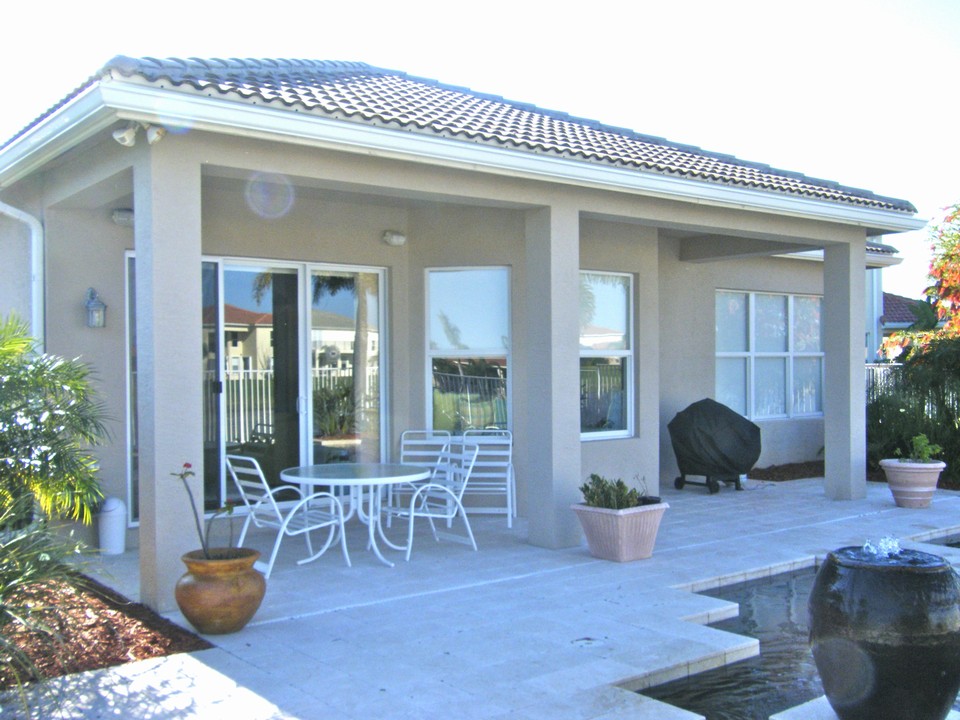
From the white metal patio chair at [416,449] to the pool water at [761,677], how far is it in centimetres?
369

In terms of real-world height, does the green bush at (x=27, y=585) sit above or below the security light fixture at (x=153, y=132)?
below

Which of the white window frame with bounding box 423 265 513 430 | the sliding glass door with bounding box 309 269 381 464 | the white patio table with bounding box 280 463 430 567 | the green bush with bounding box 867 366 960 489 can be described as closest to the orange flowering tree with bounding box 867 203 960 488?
the green bush with bounding box 867 366 960 489

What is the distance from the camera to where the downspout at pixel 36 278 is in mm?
7555

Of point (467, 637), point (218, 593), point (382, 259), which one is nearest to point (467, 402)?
point (382, 259)

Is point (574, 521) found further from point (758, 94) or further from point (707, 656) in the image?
→ point (758, 94)

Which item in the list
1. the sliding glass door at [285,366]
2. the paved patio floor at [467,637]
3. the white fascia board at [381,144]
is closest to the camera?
the paved patio floor at [467,637]

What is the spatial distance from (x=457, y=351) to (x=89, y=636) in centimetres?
519

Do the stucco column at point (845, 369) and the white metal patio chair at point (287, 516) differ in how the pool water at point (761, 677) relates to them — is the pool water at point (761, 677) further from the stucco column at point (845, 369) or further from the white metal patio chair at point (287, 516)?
the stucco column at point (845, 369)

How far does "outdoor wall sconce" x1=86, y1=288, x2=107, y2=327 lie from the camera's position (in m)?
7.74

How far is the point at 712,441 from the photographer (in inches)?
441

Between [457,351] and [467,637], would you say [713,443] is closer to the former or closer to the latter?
[457,351]

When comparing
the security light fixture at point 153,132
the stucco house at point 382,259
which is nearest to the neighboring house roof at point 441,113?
the stucco house at point 382,259

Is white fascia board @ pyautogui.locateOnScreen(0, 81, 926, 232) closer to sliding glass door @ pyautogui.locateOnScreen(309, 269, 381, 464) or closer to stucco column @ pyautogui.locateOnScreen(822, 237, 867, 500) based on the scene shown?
stucco column @ pyautogui.locateOnScreen(822, 237, 867, 500)

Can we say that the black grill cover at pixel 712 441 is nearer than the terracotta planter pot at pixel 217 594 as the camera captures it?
No
